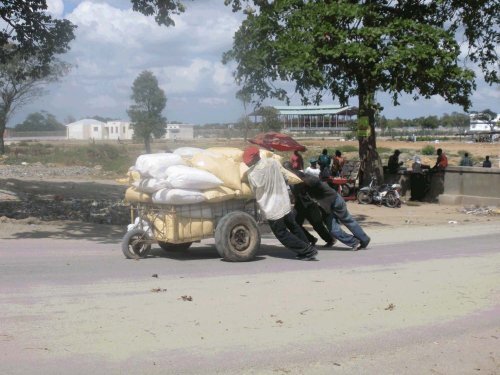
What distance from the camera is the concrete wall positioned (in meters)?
21.7

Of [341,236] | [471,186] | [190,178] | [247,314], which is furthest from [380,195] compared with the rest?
[247,314]

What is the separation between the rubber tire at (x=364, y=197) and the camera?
21.9m

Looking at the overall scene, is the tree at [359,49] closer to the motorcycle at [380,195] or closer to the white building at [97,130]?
the motorcycle at [380,195]

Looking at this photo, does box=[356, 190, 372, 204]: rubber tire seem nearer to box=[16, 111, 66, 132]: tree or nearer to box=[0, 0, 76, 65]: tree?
box=[0, 0, 76, 65]: tree

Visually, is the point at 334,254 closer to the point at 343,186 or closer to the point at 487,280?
the point at 487,280

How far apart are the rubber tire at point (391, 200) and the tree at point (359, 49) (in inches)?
81.1

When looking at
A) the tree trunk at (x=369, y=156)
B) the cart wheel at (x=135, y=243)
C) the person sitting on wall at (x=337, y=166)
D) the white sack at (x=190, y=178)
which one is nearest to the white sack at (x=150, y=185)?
the white sack at (x=190, y=178)

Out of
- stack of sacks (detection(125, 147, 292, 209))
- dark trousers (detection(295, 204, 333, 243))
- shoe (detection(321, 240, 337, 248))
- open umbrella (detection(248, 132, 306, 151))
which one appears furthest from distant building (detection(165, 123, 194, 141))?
stack of sacks (detection(125, 147, 292, 209))

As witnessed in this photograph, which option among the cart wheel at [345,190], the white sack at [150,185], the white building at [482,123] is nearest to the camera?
the white sack at [150,185]

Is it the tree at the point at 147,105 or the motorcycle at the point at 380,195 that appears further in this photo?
the tree at the point at 147,105

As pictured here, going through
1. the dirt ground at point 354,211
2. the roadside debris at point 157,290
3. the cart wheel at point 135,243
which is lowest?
the dirt ground at point 354,211

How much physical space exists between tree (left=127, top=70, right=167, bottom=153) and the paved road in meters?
47.4

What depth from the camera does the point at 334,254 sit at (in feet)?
36.3

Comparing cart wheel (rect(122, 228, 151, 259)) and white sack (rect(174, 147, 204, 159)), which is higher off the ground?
white sack (rect(174, 147, 204, 159))
